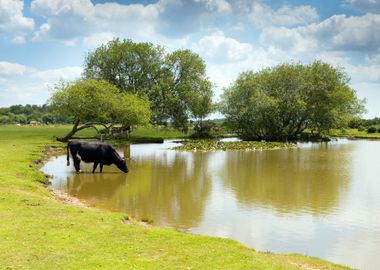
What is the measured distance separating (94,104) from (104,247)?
40855mm

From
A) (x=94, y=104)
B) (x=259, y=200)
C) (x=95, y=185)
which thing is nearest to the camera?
(x=259, y=200)

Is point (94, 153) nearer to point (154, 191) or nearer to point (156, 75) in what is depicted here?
point (154, 191)

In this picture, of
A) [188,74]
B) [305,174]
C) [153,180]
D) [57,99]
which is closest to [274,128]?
[188,74]

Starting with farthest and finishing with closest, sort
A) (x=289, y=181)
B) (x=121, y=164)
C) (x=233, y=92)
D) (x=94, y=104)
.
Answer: (x=233, y=92) → (x=94, y=104) → (x=121, y=164) → (x=289, y=181)

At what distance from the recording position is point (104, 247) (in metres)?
10.3

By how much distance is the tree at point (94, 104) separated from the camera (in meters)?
49.3

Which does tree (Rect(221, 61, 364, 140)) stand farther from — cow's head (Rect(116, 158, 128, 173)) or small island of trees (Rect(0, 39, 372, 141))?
cow's head (Rect(116, 158, 128, 173))

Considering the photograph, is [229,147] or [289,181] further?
[229,147]

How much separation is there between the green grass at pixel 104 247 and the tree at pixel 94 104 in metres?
36.0

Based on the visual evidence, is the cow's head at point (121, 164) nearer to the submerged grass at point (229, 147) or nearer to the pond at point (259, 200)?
the pond at point (259, 200)

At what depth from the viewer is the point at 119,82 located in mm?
63719

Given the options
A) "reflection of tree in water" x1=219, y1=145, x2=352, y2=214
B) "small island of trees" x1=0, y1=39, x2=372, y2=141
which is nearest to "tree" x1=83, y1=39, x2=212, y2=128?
"small island of trees" x1=0, y1=39, x2=372, y2=141

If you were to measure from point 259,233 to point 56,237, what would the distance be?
21.8ft

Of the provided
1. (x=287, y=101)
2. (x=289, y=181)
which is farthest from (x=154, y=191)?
(x=287, y=101)
